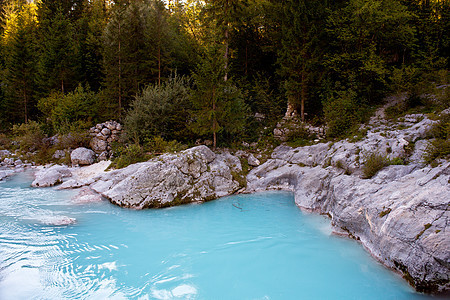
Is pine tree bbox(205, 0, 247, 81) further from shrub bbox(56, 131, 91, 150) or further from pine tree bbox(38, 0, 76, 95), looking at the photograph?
pine tree bbox(38, 0, 76, 95)

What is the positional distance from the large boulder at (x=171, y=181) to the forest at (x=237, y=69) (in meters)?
2.93

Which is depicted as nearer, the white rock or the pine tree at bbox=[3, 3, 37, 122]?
the white rock

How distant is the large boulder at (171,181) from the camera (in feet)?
35.4

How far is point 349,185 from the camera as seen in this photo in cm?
873

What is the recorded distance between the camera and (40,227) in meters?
8.61

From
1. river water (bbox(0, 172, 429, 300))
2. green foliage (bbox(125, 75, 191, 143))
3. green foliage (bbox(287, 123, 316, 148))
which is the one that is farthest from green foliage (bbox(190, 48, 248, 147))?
river water (bbox(0, 172, 429, 300))

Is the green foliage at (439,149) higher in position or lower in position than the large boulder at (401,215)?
higher

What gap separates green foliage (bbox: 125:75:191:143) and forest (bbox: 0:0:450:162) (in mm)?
74

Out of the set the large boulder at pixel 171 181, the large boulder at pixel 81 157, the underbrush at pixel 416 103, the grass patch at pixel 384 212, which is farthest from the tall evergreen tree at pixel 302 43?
the large boulder at pixel 81 157

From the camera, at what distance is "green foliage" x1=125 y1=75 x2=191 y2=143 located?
53.6ft

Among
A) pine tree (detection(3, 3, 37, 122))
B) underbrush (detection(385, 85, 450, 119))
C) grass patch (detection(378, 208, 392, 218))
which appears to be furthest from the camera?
pine tree (detection(3, 3, 37, 122))

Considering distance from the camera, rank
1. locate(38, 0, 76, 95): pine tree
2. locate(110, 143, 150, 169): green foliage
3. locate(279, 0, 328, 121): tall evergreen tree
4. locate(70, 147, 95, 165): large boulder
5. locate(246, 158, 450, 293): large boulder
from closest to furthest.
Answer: locate(246, 158, 450, 293): large boulder
locate(110, 143, 150, 169): green foliage
locate(70, 147, 95, 165): large boulder
locate(279, 0, 328, 121): tall evergreen tree
locate(38, 0, 76, 95): pine tree

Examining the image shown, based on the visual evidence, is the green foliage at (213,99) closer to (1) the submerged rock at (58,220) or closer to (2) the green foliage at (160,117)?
(2) the green foliage at (160,117)

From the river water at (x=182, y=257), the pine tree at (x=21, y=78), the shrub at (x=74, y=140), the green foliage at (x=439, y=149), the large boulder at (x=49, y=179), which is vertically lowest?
the river water at (x=182, y=257)
